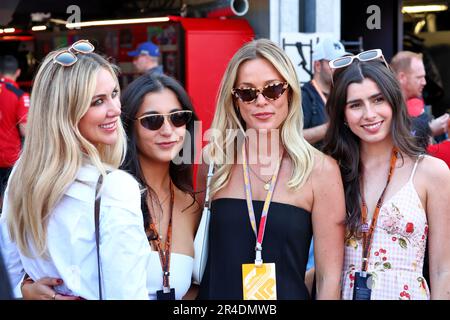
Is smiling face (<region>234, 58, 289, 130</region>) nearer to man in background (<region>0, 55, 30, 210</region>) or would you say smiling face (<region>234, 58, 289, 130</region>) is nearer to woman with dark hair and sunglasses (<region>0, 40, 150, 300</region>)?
woman with dark hair and sunglasses (<region>0, 40, 150, 300</region>)

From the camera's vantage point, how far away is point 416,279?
2840 millimetres

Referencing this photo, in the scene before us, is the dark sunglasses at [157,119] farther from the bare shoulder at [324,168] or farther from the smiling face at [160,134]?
the bare shoulder at [324,168]

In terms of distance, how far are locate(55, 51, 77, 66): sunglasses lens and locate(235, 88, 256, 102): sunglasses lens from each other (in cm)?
82

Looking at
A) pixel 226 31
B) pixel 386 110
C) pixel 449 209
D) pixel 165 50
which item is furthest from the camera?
pixel 165 50

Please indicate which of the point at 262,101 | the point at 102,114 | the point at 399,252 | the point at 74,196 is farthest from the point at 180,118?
the point at 399,252

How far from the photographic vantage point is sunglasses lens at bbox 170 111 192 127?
301cm

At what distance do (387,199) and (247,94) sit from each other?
712 mm

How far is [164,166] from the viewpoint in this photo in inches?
121

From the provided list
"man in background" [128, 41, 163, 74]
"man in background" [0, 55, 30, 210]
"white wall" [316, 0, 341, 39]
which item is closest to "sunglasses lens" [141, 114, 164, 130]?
"white wall" [316, 0, 341, 39]

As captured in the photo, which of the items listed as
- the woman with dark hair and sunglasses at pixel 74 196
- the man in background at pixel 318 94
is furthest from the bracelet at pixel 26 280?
the man in background at pixel 318 94

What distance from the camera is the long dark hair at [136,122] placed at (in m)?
3.02
